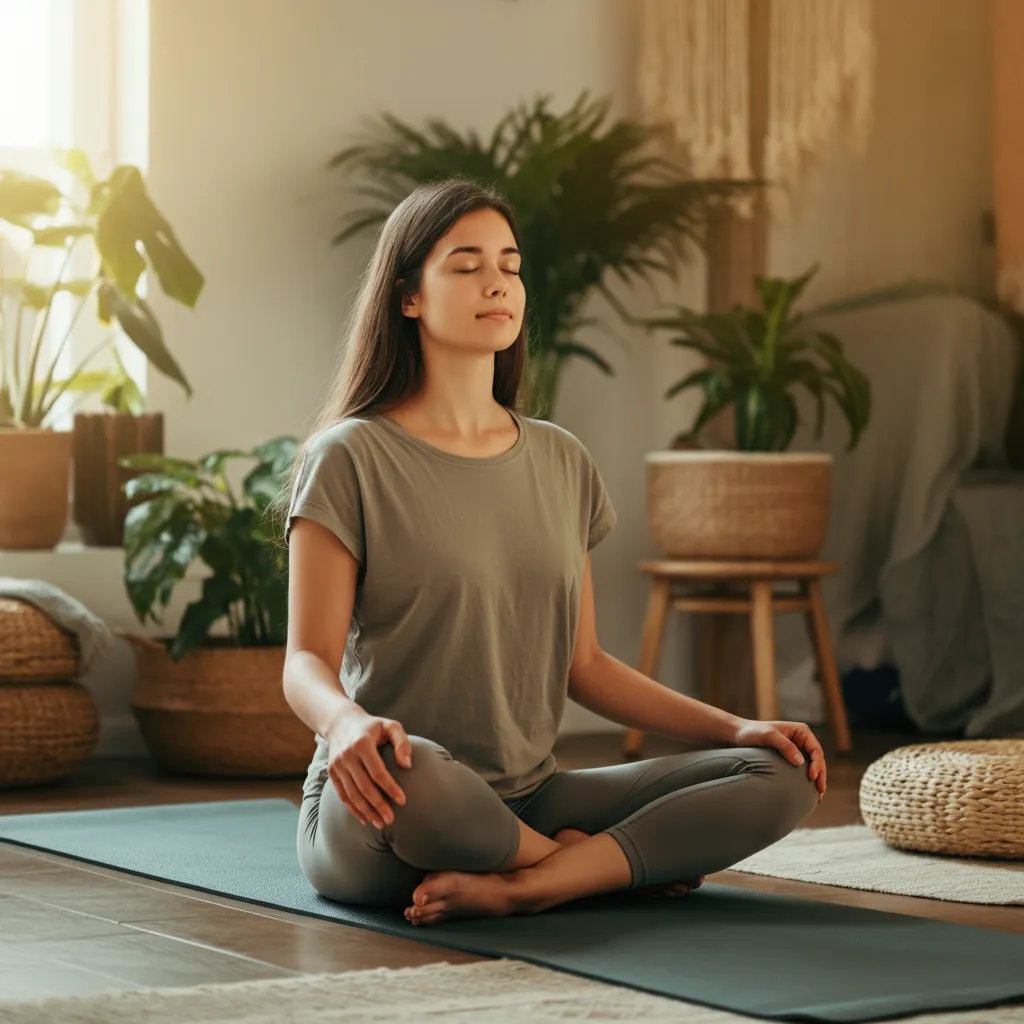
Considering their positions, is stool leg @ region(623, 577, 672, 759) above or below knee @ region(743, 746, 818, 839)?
below

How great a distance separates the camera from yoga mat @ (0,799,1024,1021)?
1.58 meters

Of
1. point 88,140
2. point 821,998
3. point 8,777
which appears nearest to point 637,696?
point 821,998

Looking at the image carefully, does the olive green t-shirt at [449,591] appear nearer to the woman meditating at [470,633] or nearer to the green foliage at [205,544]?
the woman meditating at [470,633]

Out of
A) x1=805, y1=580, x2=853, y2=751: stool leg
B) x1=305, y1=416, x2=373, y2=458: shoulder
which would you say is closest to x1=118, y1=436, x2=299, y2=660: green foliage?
x1=805, y1=580, x2=853, y2=751: stool leg

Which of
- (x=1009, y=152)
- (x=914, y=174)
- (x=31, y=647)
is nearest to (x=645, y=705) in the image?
(x=31, y=647)

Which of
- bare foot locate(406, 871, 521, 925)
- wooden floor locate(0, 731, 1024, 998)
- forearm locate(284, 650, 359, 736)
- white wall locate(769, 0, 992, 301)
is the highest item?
white wall locate(769, 0, 992, 301)

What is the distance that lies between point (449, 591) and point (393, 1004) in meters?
0.58

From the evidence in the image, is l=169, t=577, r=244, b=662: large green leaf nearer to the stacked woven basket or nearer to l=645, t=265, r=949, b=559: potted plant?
the stacked woven basket

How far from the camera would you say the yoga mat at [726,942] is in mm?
1580

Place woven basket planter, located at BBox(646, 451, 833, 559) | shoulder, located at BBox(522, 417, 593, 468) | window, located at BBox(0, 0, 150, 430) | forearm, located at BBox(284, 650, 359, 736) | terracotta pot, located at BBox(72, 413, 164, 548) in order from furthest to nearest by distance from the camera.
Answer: window, located at BBox(0, 0, 150, 430) < woven basket planter, located at BBox(646, 451, 833, 559) < terracotta pot, located at BBox(72, 413, 164, 548) < shoulder, located at BBox(522, 417, 593, 468) < forearm, located at BBox(284, 650, 359, 736)

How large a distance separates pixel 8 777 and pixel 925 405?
7.21 feet

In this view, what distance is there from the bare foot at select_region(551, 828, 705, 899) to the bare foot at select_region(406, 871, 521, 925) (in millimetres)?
148

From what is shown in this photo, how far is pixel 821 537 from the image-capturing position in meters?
3.88

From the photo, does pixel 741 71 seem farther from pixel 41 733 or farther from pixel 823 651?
pixel 41 733
